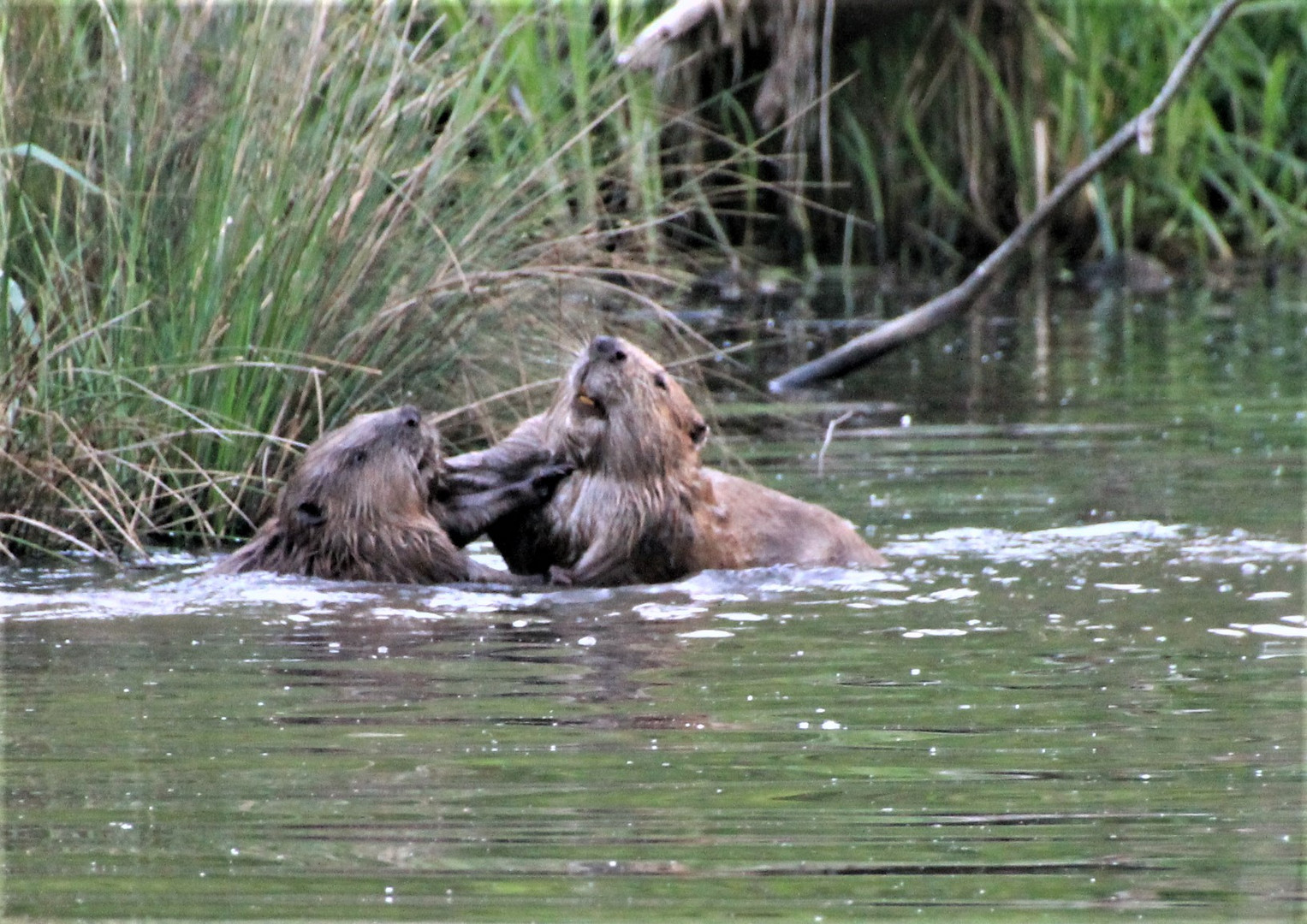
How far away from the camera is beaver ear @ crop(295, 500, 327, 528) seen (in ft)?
18.1

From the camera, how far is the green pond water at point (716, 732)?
9.74 feet

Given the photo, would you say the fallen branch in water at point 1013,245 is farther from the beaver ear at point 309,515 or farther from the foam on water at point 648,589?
the beaver ear at point 309,515

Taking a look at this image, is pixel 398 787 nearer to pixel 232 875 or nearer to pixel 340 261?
pixel 232 875

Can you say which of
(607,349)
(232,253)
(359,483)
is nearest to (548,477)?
(607,349)

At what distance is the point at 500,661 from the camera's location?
4.62 meters

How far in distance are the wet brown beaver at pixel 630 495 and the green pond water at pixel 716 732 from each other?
0.12 m

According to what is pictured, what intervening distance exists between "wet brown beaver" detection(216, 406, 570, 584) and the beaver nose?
0.29 meters

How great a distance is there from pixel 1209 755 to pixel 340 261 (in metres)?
3.28

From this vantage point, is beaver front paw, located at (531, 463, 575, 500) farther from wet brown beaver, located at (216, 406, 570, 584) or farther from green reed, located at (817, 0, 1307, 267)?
green reed, located at (817, 0, 1307, 267)

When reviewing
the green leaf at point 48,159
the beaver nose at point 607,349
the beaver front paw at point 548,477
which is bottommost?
the beaver front paw at point 548,477

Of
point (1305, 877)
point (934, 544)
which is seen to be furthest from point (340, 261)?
point (1305, 877)

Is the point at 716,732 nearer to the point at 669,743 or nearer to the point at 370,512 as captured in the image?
the point at 669,743

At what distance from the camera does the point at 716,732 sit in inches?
154

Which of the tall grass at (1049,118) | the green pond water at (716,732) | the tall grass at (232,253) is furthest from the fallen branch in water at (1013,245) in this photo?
the tall grass at (1049,118)
